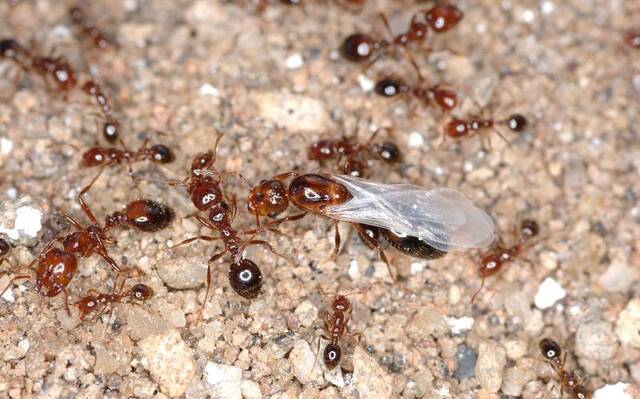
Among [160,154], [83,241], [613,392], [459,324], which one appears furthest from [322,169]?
[613,392]

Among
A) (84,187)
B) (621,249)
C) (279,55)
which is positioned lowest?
(621,249)

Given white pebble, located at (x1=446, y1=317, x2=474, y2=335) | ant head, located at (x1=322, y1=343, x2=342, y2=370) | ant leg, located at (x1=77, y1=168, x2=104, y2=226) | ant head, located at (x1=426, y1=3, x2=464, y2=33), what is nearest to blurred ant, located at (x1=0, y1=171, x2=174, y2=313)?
ant leg, located at (x1=77, y1=168, x2=104, y2=226)

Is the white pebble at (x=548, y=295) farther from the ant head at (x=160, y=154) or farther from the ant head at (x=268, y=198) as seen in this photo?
the ant head at (x=160, y=154)

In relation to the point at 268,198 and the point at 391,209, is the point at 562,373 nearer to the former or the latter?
the point at 391,209

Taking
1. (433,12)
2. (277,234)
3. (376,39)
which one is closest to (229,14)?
(376,39)

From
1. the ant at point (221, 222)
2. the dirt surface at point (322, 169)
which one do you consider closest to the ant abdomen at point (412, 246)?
the dirt surface at point (322, 169)

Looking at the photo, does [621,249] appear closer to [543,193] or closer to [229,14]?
[543,193]

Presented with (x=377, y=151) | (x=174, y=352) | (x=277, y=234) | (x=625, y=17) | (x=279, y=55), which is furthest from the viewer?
(x=625, y=17)

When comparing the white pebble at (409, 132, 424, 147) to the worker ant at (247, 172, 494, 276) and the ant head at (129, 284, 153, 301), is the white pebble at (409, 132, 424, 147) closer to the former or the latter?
the worker ant at (247, 172, 494, 276)
